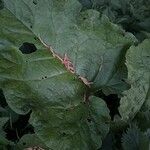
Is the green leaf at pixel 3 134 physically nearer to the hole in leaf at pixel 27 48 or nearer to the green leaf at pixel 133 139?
the hole in leaf at pixel 27 48

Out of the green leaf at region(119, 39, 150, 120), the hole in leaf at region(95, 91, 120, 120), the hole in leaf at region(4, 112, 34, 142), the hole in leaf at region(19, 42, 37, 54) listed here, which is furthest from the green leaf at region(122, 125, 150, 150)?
the hole in leaf at region(19, 42, 37, 54)

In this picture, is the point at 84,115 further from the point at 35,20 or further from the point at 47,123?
the point at 35,20

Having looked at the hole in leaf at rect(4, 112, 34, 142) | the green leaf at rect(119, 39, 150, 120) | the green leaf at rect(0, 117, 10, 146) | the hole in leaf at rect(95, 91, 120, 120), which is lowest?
the hole in leaf at rect(4, 112, 34, 142)

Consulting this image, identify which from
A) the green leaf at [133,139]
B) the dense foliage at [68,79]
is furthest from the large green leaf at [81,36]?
the green leaf at [133,139]

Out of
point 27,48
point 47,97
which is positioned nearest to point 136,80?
point 47,97

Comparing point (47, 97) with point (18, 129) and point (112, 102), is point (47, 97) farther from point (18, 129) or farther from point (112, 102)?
point (112, 102)

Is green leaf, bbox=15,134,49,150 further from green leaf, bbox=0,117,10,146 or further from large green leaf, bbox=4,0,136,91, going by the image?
large green leaf, bbox=4,0,136,91

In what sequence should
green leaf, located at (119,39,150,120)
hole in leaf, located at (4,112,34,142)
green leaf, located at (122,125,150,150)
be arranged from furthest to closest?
hole in leaf, located at (4,112,34,142), green leaf, located at (119,39,150,120), green leaf, located at (122,125,150,150)

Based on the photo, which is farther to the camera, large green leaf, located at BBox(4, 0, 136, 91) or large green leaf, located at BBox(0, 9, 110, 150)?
large green leaf, located at BBox(4, 0, 136, 91)
